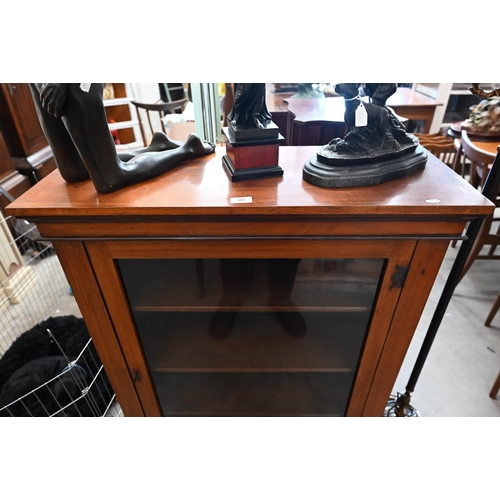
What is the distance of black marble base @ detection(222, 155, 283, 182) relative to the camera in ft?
2.27

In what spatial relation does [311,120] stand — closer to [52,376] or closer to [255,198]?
[255,198]

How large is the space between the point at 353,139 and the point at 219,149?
343mm

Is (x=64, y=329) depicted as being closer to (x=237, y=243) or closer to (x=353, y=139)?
(x=237, y=243)

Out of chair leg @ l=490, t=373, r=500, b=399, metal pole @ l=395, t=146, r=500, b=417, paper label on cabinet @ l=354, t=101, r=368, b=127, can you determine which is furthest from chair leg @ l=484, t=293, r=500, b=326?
paper label on cabinet @ l=354, t=101, r=368, b=127

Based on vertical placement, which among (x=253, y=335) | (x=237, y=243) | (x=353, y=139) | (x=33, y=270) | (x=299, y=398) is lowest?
(x=33, y=270)

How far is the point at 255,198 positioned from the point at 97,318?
1.53 feet

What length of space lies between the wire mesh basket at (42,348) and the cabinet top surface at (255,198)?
43cm

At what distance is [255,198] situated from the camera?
631mm

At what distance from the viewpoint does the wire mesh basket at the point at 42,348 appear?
114 cm

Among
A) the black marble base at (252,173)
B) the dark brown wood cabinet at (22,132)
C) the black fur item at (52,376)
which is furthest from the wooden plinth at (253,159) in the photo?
the dark brown wood cabinet at (22,132)

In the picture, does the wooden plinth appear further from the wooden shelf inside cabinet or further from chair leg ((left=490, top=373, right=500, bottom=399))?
chair leg ((left=490, top=373, right=500, bottom=399))

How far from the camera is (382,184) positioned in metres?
0.67
